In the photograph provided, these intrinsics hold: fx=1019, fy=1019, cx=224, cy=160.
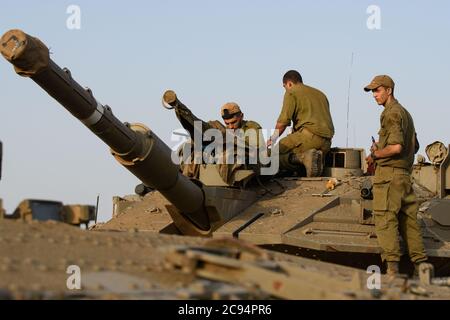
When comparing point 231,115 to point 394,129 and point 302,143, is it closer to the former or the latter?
point 302,143

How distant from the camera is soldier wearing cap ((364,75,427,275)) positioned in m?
10.5

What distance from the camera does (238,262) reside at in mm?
5309

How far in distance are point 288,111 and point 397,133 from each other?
268cm

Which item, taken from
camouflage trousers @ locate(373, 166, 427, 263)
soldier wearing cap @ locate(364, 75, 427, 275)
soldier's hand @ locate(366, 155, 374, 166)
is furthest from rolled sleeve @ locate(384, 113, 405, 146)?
soldier's hand @ locate(366, 155, 374, 166)

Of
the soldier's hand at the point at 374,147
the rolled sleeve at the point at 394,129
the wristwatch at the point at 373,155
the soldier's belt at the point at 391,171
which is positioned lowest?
the soldier's belt at the point at 391,171

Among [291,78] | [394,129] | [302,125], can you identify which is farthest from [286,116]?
[394,129]

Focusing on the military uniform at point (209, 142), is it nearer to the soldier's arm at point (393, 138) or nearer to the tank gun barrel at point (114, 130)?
the tank gun barrel at point (114, 130)

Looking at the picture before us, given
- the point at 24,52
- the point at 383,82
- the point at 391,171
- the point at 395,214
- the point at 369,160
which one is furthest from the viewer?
the point at 369,160

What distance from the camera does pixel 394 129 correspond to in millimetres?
10617

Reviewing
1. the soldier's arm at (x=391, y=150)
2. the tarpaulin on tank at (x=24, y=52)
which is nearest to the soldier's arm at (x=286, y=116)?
the soldier's arm at (x=391, y=150)

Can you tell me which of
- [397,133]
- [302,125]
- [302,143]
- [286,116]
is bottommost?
[397,133]

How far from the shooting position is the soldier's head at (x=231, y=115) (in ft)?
43.1

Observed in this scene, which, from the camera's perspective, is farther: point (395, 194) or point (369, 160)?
point (369, 160)
